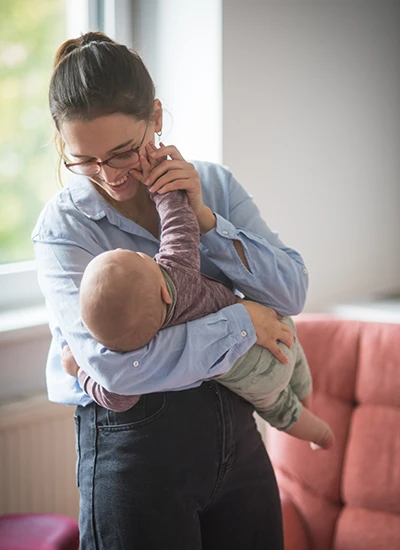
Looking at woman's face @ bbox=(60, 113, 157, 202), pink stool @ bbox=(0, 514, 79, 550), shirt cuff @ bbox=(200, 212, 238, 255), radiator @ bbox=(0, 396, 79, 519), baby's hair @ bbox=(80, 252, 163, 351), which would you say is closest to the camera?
baby's hair @ bbox=(80, 252, 163, 351)

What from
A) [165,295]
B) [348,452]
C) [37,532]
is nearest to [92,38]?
[165,295]

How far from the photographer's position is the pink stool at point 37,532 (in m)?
1.65

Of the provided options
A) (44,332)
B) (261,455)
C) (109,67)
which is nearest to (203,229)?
(109,67)

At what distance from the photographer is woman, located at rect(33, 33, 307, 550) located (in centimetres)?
125

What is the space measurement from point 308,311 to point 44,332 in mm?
1068

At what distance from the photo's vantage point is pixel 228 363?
1.28 meters

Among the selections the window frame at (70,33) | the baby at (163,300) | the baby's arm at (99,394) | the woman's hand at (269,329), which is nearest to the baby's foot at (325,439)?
the baby at (163,300)

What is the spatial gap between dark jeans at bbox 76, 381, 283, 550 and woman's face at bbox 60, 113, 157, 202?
426 mm

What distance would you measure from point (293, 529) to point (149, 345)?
3.42ft

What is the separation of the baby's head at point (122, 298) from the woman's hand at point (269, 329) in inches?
9.1

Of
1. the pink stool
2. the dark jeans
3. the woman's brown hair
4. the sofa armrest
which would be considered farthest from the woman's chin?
the sofa armrest

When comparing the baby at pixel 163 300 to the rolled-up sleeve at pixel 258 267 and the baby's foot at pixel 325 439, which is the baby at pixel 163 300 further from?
the baby's foot at pixel 325 439

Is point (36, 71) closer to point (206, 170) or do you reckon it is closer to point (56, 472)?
point (206, 170)

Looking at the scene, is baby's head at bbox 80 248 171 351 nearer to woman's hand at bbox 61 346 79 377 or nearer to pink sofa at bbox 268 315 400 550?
woman's hand at bbox 61 346 79 377
